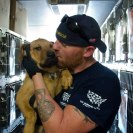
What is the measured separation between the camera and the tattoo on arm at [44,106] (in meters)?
1.35

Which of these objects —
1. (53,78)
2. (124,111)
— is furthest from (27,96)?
(124,111)

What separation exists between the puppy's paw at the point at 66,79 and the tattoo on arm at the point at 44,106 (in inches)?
7.3

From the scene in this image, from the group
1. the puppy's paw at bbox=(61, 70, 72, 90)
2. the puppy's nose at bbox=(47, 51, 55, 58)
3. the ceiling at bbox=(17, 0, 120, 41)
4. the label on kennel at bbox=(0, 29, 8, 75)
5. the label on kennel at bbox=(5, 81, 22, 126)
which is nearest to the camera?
the puppy's paw at bbox=(61, 70, 72, 90)

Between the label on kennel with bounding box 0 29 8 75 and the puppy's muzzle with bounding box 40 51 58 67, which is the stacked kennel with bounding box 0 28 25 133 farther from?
the puppy's muzzle with bounding box 40 51 58 67

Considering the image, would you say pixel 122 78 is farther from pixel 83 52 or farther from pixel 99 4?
pixel 83 52

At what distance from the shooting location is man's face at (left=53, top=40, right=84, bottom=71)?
1430 mm

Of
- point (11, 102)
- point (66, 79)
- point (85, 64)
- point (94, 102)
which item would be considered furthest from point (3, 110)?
point (94, 102)

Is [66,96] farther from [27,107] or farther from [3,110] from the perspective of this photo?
[3,110]

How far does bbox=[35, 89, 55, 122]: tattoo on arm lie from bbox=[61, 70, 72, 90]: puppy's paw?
0.18m

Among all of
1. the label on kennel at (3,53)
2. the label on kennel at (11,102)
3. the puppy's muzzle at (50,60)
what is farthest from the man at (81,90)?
the label on kennel at (11,102)

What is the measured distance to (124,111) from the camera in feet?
8.36

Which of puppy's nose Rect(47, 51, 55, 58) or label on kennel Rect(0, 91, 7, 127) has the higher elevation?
puppy's nose Rect(47, 51, 55, 58)

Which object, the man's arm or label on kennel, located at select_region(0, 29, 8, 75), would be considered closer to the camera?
the man's arm

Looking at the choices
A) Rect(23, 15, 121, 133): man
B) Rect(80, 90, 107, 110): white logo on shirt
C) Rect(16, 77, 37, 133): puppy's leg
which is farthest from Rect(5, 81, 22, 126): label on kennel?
Rect(80, 90, 107, 110): white logo on shirt
